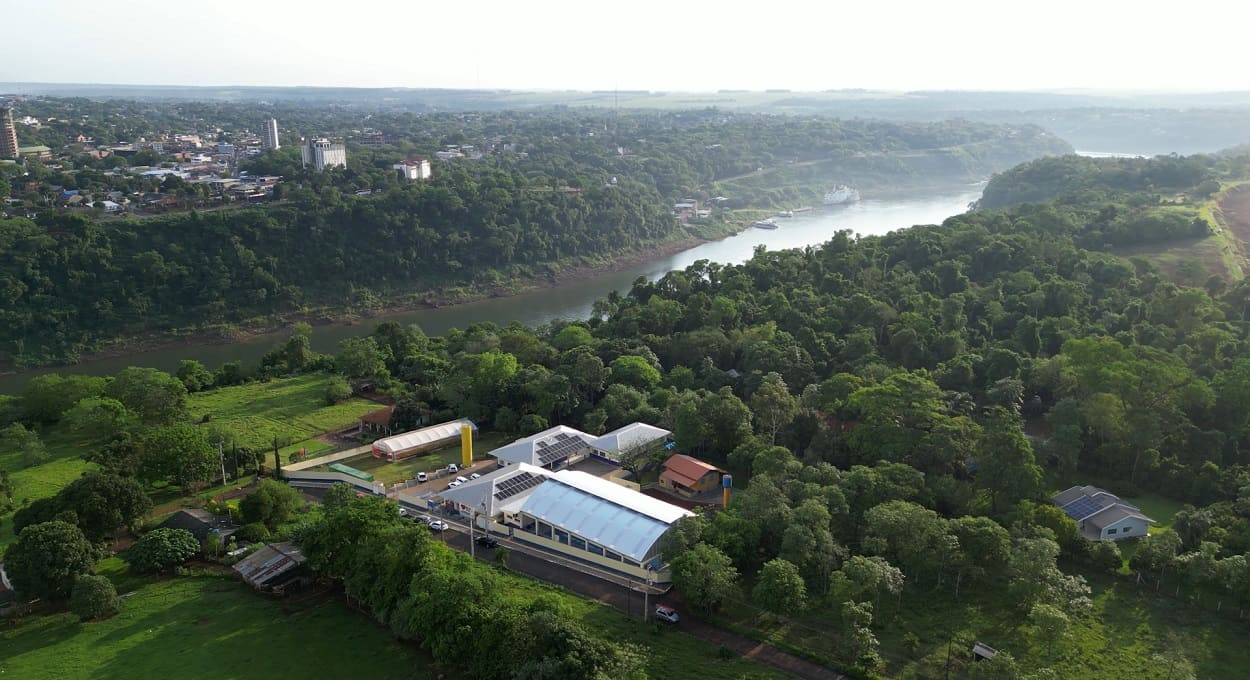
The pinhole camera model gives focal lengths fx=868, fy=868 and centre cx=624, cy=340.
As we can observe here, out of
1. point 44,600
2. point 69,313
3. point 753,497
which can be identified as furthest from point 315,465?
point 69,313

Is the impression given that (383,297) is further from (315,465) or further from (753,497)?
(753,497)

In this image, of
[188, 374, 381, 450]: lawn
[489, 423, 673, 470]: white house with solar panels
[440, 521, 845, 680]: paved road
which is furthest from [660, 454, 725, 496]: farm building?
[188, 374, 381, 450]: lawn

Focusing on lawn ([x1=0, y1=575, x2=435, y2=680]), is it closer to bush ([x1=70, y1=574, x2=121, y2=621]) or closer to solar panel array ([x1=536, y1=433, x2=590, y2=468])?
bush ([x1=70, y1=574, x2=121, y2=621])

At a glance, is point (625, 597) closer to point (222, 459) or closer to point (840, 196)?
point (222, 459)

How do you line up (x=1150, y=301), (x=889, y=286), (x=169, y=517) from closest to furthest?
(x=169, y=517) < (x=1150, y=301) < (x=889, y=286)

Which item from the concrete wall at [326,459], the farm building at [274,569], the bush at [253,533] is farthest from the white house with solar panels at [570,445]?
the farm building at [274,569]

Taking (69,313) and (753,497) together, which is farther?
(69,313)

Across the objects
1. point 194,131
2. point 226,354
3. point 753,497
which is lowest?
point 226,354
